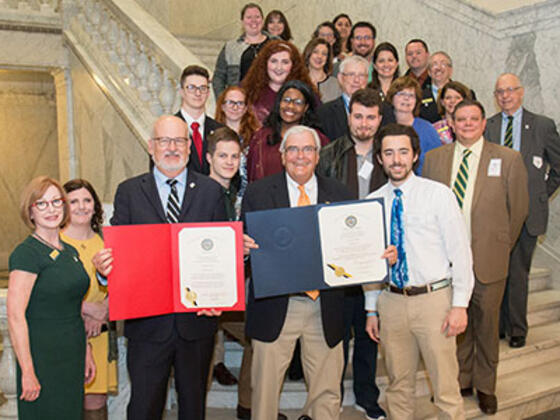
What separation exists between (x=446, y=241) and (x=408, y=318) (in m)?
0.48

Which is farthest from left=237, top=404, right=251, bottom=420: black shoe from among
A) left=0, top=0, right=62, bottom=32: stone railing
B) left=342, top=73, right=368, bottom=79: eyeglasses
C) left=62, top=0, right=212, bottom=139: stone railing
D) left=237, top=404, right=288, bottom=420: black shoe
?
left=0, top=0, right=62, bottom=32: stone railing

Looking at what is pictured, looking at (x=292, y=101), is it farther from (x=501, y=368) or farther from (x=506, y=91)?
(x=501, y=368)

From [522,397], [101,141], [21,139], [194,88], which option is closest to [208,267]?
[194,88]

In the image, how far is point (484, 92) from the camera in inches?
271

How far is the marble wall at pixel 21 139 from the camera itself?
10234mm

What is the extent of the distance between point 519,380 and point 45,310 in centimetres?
380

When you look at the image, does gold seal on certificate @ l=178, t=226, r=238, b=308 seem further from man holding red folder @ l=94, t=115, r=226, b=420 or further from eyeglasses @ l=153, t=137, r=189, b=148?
eyeglasses @ l=153, t=137, r=189, b=148

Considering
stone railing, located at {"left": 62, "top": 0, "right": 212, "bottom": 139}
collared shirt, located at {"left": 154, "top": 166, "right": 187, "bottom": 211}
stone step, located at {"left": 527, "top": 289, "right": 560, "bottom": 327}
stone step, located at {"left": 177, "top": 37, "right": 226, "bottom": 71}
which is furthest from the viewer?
stone step, located at {"left": 177, "top": 37, "right": 226, "bottom": 71}

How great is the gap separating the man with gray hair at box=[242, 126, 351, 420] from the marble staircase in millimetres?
1001

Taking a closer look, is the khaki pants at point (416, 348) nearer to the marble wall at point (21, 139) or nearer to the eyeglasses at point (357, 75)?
the eyeglasses at point (357, 75)

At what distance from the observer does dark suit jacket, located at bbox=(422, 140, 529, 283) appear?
3.82 meters

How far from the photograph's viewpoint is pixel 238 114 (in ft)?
13.6

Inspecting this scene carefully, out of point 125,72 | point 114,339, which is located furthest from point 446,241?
point 125,72

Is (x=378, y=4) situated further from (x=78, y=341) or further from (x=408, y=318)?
(x=78, y=341)
